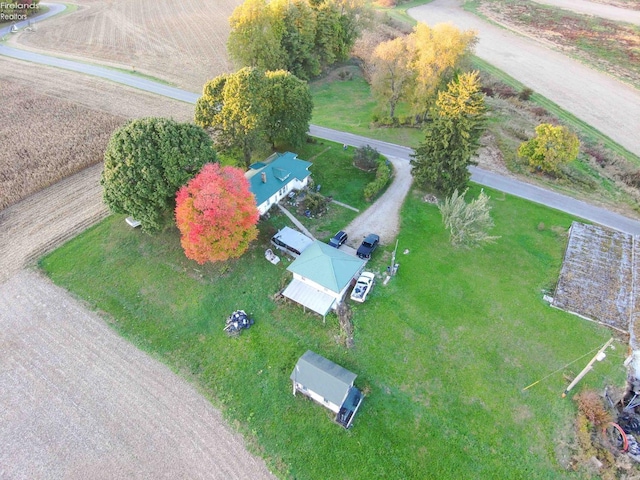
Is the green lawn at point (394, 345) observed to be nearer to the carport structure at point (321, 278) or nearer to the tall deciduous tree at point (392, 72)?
the carport structure at point (321, 278)

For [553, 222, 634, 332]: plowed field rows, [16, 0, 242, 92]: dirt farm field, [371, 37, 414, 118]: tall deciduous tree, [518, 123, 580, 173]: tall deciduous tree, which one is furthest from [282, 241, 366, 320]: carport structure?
[16, 0, 242, 92]: dirt farm field

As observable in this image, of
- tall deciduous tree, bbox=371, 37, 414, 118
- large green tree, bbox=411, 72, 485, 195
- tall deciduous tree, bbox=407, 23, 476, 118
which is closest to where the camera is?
large green tree, bbox=411, 72, 485, 195

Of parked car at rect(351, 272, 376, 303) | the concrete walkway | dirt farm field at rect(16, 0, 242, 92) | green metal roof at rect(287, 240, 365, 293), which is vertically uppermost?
dirt farm field at rect(16, 0, 242, 92)

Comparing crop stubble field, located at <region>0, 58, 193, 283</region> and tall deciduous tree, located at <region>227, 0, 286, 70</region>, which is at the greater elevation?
tall deciduous tree, located at <region>227, 0, 286, 70</region>

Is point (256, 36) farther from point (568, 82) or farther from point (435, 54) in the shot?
point (568, 82)

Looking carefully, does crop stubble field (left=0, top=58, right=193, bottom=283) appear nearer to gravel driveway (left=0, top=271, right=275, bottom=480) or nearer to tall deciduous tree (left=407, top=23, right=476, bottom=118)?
gravel driveway (left=0, top=271, right=275, bottom=480)

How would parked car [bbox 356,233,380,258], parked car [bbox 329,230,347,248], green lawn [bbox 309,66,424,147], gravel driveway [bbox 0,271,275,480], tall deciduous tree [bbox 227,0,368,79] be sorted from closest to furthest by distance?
gravel driveway [bbox 0,271,275,480] → parked car [bbox 356,233,380,258] → parked car [bbox 329,230,347,248] → green lawn [bbox 309,66,424,147] → tall deciduous tree [bbox 227,0,368,79]

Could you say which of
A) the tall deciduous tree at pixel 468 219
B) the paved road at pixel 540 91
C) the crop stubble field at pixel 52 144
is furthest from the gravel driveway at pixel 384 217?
the crop stubble field at pixel 52 144
